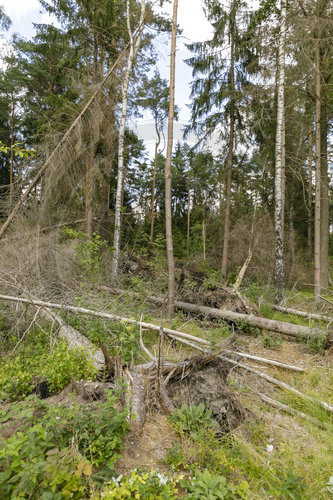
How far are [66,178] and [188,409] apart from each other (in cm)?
962

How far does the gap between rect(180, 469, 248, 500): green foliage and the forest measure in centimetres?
2

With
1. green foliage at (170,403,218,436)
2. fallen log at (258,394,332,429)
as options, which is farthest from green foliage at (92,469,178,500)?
fallen log at (258,394,332,429)

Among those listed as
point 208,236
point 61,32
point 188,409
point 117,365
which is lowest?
point 188,409

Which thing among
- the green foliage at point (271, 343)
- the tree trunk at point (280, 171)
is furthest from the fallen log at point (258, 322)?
the tree trunk at point (280, 171)

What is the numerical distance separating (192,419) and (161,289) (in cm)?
589

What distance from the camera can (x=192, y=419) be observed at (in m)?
2.83

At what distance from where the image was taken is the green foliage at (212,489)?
194 centimetres

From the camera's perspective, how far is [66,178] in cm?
1012

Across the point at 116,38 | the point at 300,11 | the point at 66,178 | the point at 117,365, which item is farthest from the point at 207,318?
the point at 116,38

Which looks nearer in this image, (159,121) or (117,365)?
(117,365)

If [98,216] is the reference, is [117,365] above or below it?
below

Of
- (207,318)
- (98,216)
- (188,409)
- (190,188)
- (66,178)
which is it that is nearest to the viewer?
(188,409)

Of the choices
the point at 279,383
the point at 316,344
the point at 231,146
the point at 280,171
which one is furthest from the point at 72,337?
the point at 231,146

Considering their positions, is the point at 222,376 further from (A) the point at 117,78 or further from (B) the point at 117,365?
(A) the point at 117,78
